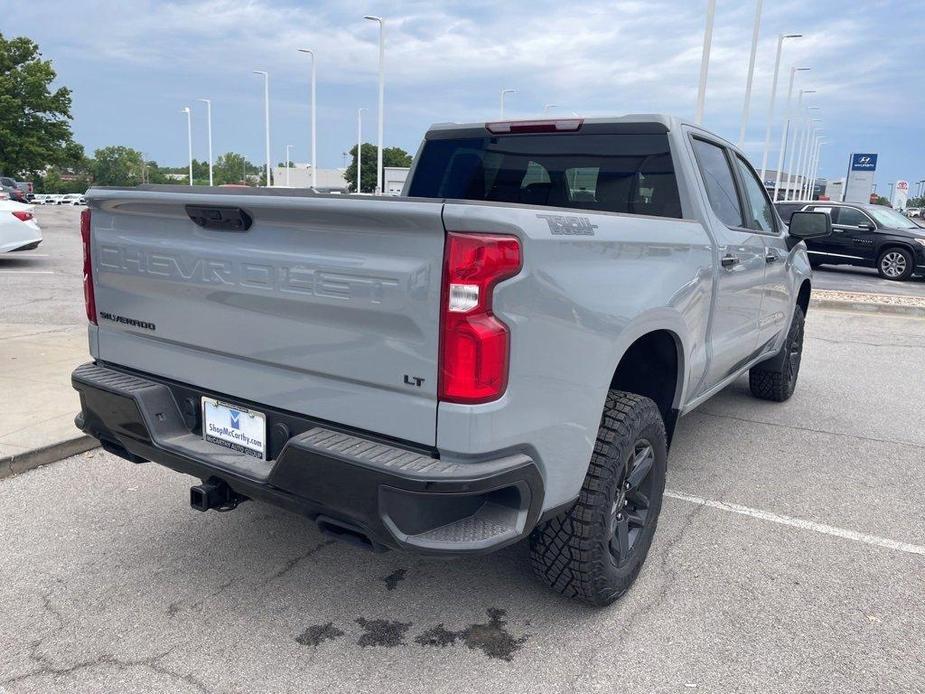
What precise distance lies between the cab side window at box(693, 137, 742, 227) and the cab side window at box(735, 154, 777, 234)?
216 mm

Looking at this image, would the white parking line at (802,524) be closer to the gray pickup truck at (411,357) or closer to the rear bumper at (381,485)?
the gray pickup truck at (411,357)

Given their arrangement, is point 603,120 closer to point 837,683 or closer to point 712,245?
point 712,245

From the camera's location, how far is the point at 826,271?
1905 cm

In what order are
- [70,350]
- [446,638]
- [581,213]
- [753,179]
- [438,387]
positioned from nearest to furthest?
[438,387]
[581,213]
[446,638]
[753,179]
[70,350]

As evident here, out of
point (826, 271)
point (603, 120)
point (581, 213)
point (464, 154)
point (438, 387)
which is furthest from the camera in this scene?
point (826, 271)

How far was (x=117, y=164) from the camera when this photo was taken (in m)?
116

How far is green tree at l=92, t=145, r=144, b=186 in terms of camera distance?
4469 inches

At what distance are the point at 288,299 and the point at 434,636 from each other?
52.9 inches

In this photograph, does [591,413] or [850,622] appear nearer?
[591,413]

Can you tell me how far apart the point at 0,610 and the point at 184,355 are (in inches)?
47.1

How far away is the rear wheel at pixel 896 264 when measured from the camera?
54.4 ft

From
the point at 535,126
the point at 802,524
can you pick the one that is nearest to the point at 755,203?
the point at 535,126

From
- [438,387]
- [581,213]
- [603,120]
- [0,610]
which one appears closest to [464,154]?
[603,120]

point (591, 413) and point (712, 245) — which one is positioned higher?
point (712, 245)
